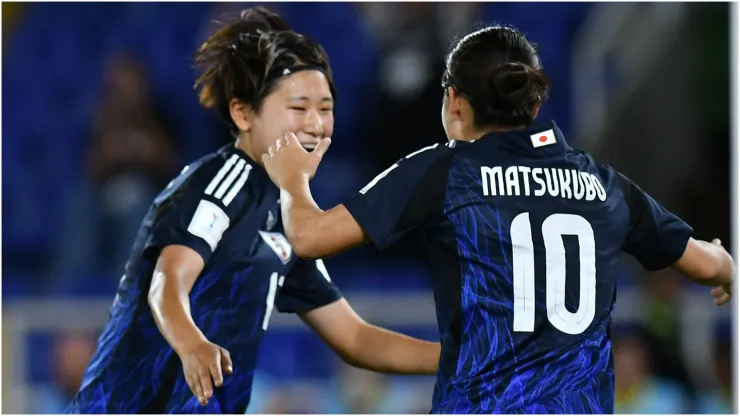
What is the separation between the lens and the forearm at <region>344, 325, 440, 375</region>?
3.64 m

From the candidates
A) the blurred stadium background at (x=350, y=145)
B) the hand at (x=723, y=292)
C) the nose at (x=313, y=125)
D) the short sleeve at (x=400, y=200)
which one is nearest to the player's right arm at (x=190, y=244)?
the nose at (x=313, y=125)

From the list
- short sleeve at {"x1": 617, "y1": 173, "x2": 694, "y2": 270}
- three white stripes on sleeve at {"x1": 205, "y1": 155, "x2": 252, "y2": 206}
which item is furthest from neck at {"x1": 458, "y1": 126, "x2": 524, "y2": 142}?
three white stripes on sleeve at {"x1": 205, "y1": 155, "x2": 252, "y2": 206}

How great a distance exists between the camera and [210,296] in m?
3.40

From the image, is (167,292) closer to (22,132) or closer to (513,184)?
(513,184)

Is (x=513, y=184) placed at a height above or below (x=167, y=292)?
above

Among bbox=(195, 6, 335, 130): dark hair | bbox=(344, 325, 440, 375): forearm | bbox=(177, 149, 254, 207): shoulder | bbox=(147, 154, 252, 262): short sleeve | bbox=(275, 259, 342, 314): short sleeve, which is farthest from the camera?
bbox=(275, 259, 342, 314): short sleeve

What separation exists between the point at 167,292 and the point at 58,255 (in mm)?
5061

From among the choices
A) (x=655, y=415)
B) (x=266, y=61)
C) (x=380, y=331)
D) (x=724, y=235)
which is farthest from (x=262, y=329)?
(x=724, y=235)

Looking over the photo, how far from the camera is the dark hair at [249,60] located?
3.52m

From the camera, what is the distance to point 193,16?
29.8ft

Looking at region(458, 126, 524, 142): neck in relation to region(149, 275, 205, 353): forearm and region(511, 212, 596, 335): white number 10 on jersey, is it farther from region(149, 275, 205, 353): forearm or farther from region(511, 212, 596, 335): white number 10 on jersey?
region(149, 275, 205, 353): forearm

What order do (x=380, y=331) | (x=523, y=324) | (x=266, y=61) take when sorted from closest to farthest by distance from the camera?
(x=523, y=324)
(x=266, y=61)
(x=380, y=331)

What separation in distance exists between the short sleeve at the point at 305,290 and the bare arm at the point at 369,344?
0.03 meters

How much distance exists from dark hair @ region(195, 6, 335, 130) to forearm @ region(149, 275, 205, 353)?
0.75 metres
